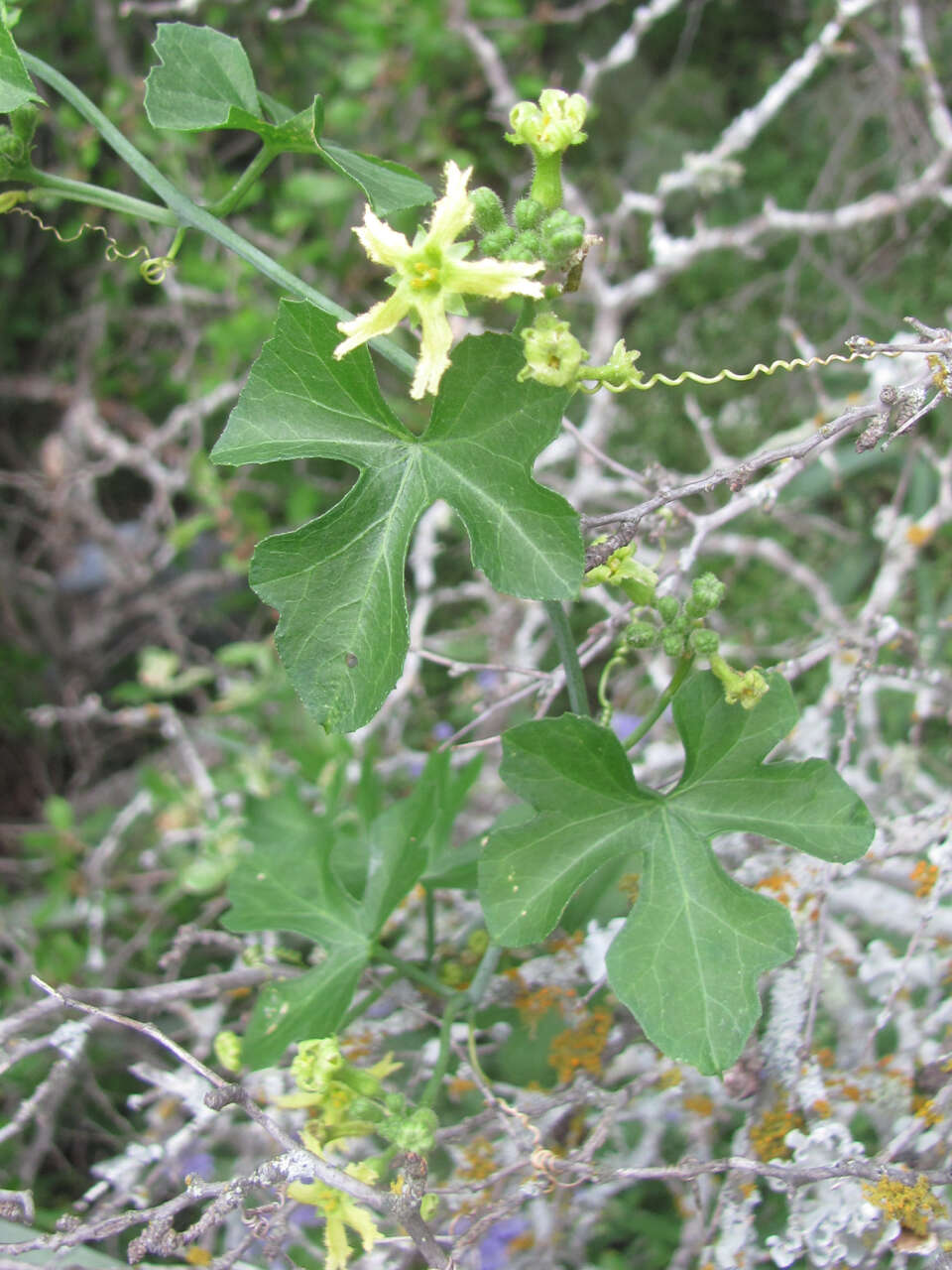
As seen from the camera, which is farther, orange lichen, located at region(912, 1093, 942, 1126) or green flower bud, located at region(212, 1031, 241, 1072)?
green flower bud, located at region(212, 1031, 241, 1072)

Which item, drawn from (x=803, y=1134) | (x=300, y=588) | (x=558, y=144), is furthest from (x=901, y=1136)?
(x=558, y=144)

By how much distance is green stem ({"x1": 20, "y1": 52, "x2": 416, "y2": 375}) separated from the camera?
3.46 ft

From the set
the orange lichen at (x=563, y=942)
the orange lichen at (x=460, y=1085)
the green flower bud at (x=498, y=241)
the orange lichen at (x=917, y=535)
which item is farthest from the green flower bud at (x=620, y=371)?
the orange lichen at (x=917, y=535)

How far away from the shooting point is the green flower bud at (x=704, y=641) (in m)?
1.07

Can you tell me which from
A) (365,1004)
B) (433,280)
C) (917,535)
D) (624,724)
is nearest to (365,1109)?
(365,1004)

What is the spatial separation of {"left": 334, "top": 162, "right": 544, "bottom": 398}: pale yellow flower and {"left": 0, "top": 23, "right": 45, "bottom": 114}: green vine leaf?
40 cm

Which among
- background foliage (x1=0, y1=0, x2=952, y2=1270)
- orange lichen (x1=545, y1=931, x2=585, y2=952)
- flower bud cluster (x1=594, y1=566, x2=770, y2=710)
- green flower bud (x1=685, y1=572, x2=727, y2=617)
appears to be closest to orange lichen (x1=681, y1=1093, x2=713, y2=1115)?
background foliage (x1=0, y1=0, x2=952, y2=1270)

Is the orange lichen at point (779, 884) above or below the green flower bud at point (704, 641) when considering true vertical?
below

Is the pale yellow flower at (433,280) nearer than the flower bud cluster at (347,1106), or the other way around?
the pale yellow flower at (433,280)

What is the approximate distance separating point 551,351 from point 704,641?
1.12ft

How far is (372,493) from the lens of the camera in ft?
3.43

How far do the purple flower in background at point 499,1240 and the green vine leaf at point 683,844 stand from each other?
2.95 feet

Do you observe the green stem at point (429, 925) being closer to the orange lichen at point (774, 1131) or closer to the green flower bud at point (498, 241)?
the orange lichen at point (774, 1131)

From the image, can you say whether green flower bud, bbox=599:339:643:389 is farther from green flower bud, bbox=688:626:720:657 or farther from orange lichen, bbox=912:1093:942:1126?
orange lichen, bbox=912:1093:942:1126
